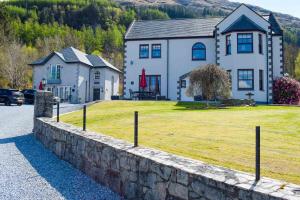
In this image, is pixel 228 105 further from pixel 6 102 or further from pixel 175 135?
pixel 6 102

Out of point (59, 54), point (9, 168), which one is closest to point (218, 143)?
point (9, 168)

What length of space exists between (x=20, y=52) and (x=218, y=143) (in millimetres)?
66157

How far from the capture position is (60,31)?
11362 centimetres

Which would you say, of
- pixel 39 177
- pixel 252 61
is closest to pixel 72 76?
pixel 252 61

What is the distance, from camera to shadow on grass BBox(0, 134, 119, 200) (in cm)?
748

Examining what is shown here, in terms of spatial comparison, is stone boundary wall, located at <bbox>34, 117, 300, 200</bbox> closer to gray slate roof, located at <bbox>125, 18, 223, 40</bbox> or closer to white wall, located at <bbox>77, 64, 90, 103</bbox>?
gray slate roof, located at <bbox>125, 18, 223, 40</bbox>

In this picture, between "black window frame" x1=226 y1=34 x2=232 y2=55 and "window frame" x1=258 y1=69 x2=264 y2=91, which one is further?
"black window frame" x1=226 y1=34 x2=232 y2=55

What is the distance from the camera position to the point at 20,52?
223ft

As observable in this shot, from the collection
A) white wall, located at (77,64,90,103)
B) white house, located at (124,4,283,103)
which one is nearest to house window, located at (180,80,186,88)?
white house, located at (124,4,283,103)

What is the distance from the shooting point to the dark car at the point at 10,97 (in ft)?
120

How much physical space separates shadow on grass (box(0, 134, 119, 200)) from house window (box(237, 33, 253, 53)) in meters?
22.0

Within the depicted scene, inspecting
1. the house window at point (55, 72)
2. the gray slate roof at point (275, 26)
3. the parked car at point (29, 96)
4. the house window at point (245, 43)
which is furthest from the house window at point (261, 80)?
the house window at point (55, 72)

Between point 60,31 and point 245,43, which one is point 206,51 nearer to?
point 245,43

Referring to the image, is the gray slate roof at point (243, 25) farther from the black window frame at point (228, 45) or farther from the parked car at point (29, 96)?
the parked car at point (29, 96)
